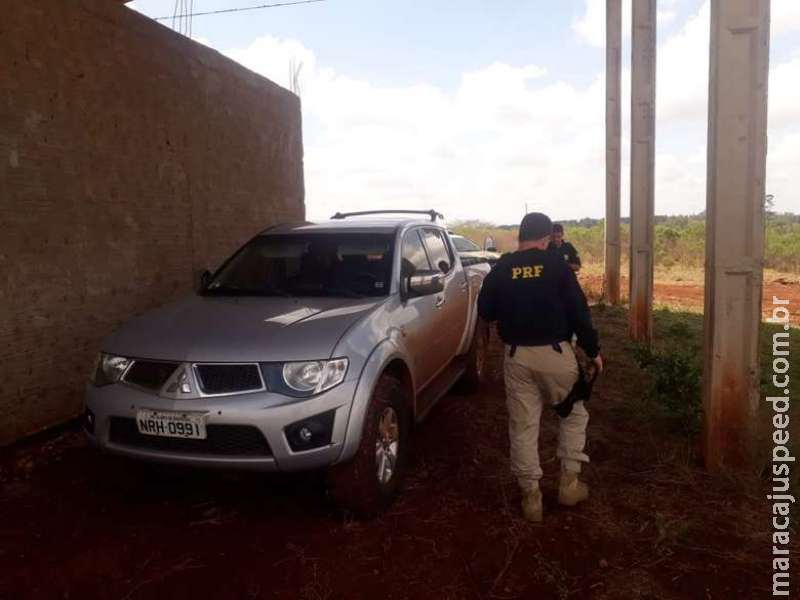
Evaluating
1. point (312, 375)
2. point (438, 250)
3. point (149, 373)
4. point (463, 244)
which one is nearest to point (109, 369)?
point (149, 373)

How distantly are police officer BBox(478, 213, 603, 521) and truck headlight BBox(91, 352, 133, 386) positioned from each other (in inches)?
80.1

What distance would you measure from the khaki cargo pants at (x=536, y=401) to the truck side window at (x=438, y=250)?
182 cm

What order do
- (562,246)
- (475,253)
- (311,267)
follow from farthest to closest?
(475,253), (562,246), (311,267)

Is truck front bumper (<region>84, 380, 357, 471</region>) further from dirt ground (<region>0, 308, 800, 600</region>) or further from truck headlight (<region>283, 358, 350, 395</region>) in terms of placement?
dirt ground (<region>0, 308, 800, 600</region>)

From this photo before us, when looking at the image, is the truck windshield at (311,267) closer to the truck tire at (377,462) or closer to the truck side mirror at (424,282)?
the truck side mirror at (424,282)

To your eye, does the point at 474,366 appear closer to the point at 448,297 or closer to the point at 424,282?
the point at 448,297

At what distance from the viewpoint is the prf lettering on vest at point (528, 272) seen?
10.7 feet

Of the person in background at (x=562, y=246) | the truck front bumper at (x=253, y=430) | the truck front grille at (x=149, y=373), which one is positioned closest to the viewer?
the truck front bumper at (x=253, y=430)

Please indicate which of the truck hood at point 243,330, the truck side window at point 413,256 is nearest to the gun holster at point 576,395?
the truck hood at point 243,330

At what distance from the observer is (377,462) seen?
3.32m

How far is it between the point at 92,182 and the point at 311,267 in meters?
2.33

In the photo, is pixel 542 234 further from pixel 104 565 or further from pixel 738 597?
pixel 104 565

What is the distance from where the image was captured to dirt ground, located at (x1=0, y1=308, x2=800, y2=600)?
2785mm

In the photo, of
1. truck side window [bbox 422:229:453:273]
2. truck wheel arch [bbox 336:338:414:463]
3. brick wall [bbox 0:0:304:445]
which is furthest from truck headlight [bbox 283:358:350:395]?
brick wall [bbox 0:0:304:445]
